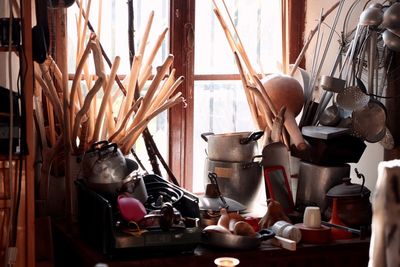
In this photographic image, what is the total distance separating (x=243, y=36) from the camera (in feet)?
9.40

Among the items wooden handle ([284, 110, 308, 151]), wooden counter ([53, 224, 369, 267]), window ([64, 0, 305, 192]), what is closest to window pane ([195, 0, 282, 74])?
window ([64, 0, 305, 192])

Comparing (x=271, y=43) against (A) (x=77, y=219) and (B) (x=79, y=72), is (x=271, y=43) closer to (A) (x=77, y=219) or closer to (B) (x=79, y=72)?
(B) (x=79, y=72)

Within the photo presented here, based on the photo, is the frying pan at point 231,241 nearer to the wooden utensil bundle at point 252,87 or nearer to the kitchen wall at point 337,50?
the wooden utensil bundle at point 252,87

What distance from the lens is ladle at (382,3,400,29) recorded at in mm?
2254

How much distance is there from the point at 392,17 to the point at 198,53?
34.7 inches

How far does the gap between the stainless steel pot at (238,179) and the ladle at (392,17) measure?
0.71 m

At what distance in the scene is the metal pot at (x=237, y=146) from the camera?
2412mm

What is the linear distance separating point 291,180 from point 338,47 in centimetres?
65

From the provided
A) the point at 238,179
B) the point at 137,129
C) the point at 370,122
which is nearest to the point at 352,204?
the point at 370,122

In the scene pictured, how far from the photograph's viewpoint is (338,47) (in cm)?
276

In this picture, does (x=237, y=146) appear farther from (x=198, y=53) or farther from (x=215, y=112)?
(x=198, y=53)

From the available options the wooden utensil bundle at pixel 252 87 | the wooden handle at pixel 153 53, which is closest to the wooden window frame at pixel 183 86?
the wooden utensil bundle at pixel 252 87

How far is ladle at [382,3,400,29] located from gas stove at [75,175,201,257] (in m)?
0.95

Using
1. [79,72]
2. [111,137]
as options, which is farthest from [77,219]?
[79,72]
